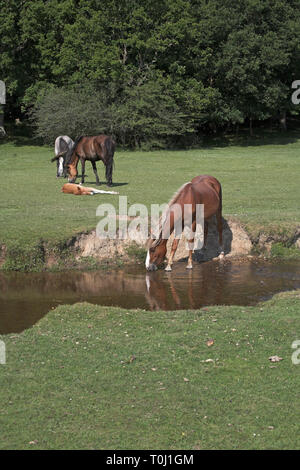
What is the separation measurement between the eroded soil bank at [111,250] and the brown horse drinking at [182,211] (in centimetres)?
74

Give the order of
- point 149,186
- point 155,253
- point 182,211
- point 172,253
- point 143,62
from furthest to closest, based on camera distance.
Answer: point 143,62 → point 149,186 → point 172,253 → point 182,211 → point 155,253

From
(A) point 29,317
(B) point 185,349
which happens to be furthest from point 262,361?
(A) point 29,317

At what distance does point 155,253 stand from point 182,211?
4.07ft

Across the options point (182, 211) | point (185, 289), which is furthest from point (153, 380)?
point (182, 211)

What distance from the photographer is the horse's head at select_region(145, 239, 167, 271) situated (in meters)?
15.5

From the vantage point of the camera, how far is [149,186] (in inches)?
1040

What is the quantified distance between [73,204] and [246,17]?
3511 centimetres

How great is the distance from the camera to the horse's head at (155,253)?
50.8 ft

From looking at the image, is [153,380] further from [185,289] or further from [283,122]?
[283,122]

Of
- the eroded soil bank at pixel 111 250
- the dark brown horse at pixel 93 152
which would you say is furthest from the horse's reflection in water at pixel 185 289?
the dark brown horse at pixel 93 152

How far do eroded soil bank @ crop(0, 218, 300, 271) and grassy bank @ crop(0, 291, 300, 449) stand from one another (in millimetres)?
4648
